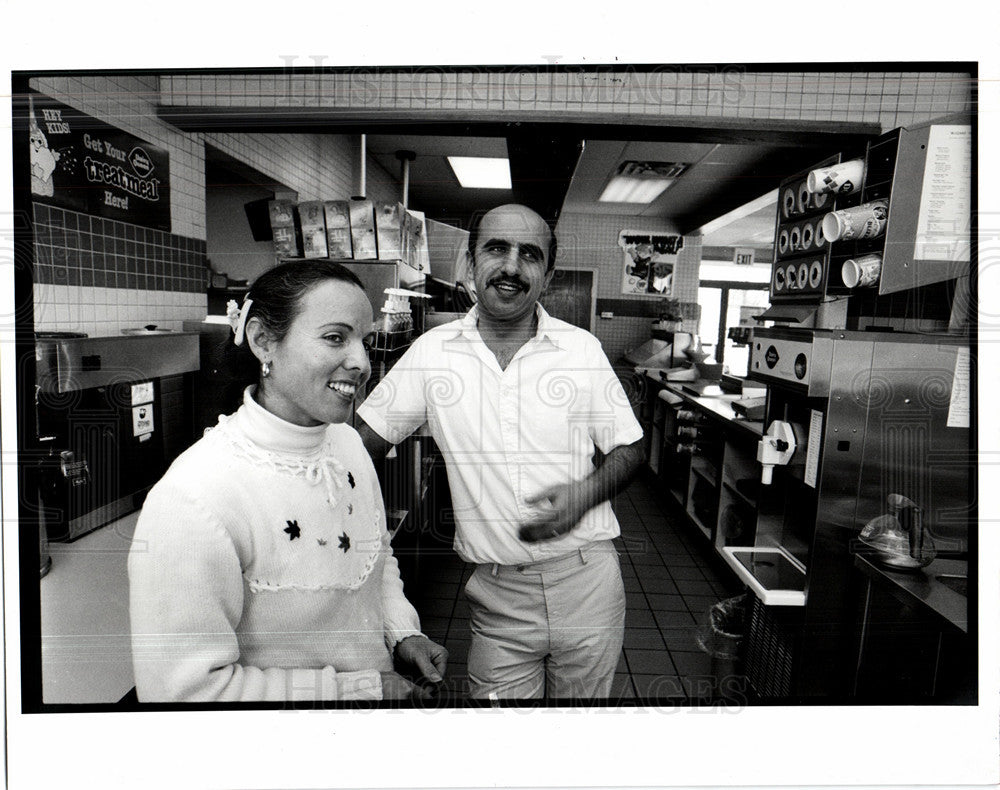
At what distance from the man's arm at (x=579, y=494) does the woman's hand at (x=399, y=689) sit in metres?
0.41

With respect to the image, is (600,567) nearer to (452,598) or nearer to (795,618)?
(452,598)

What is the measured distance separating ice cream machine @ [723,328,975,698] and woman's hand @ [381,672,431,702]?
1024mm

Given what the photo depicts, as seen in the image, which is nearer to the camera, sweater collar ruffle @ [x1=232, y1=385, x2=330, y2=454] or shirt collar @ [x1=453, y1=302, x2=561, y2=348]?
sweater collar ruffle @ [x1=232, y1=385, x2=330, y2=454]

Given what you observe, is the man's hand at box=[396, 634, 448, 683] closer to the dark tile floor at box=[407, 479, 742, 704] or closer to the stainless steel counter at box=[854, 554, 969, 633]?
the dark tile floor at box=[407, 479, 742, 704]

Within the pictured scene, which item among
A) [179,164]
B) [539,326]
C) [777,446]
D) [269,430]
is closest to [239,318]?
[269,430]

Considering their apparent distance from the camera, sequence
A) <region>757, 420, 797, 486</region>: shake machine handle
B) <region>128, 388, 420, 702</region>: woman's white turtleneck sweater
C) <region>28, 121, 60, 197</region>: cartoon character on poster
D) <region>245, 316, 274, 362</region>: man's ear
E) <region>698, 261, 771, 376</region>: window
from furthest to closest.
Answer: <region>757, 420, 797, 486</region>: shake machine handle, <region>698, 261, 771, 376</region>: window, <region>28, 121, 60, 197</region>: cartoon character on poster, <region>245, 316, 274, 362</region>: man's ear, <region>128, 388, 420, 702</region>: woman's white turtleneck sweater

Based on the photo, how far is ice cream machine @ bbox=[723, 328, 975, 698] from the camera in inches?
56.3

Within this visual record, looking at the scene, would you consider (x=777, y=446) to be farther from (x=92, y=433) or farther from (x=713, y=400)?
(x=92, y=433)

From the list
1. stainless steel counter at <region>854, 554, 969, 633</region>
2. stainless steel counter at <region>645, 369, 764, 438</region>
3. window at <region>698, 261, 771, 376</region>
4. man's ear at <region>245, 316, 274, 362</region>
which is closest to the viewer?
man's ear at <region>245, 316, 274, 362</region>

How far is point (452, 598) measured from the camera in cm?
151

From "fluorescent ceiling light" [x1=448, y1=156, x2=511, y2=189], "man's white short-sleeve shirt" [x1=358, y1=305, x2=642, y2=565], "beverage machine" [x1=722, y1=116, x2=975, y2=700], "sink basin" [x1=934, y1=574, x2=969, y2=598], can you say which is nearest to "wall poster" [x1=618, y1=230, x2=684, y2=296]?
"man's white short-sleeve shirt" [x1=358, y1=305, x2=642, y2=565]

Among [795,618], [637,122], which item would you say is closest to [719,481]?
[795,618]

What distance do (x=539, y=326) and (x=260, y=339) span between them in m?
0.61

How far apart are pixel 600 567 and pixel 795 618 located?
0.83 m
